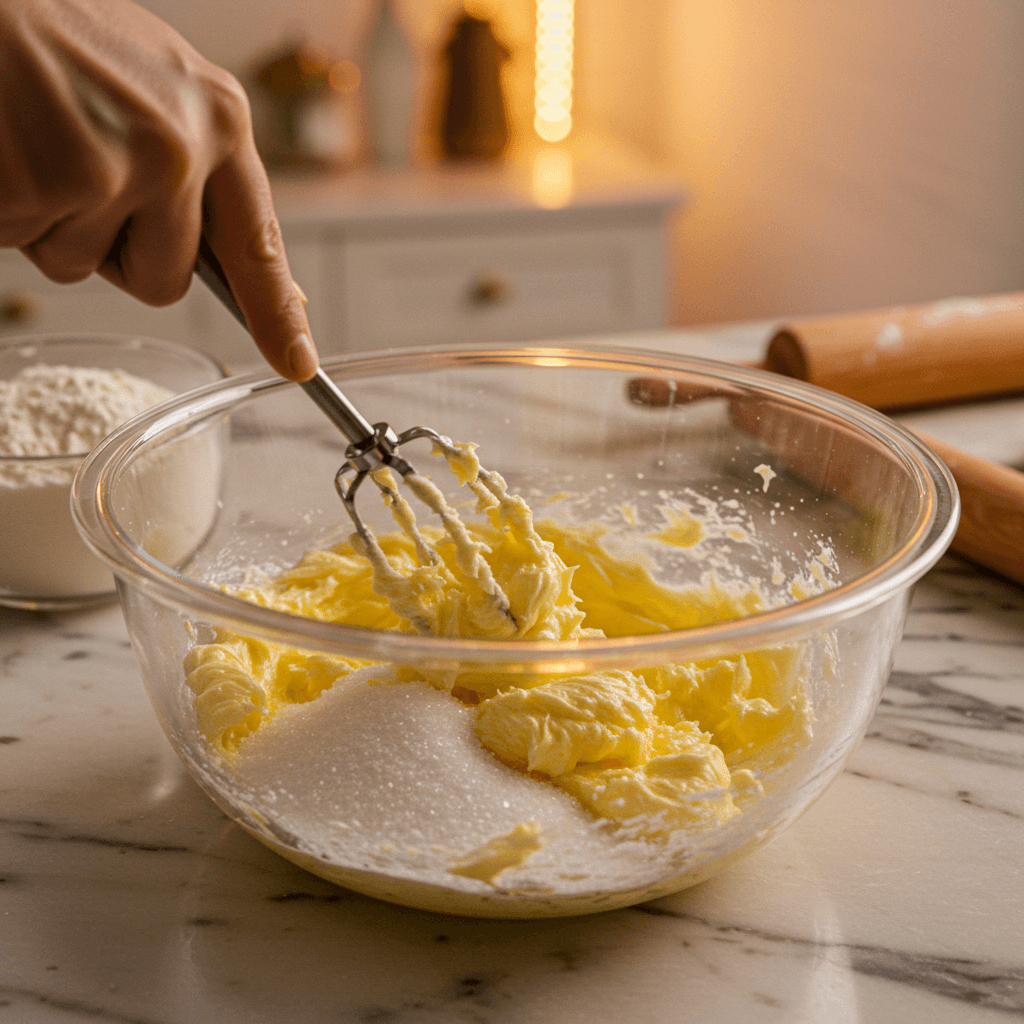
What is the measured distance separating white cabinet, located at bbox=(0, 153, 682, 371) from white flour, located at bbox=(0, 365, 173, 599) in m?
1.52

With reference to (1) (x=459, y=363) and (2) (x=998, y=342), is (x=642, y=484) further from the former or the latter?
(2) (x=998, y=342)

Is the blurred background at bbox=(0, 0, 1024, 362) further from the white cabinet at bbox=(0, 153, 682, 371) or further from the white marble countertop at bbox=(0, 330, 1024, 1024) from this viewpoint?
the white marble countertop at bbox=(0, 330, 1024, 1024)

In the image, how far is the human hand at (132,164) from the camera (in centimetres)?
64

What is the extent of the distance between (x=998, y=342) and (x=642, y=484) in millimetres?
634

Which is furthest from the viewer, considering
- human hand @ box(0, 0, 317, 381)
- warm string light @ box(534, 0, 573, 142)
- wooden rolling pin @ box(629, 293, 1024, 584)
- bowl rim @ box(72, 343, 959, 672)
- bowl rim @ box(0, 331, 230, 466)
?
warm string light @ box(534, 0, 573, 142)

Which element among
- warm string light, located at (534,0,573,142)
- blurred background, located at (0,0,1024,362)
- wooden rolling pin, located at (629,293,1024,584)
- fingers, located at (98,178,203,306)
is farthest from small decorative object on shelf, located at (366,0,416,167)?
fingers, located at (98,178,203,306)

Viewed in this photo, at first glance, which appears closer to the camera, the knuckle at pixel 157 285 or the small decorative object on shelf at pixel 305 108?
the knuckle at pixel 157 285

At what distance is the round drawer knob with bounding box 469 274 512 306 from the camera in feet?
8.55

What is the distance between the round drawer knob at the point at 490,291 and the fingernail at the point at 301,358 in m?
1.91

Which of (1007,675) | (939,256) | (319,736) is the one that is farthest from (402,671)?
(939,256)

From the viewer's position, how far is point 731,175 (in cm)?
303

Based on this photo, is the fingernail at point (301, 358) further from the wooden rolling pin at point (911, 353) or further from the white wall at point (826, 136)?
the white wall at point (826, 136)

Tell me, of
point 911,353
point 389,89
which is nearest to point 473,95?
point 389,89

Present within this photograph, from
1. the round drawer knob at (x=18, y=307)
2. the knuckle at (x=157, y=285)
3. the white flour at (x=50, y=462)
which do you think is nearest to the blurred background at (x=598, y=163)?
the round drawer knob at (x=18, y=307)
